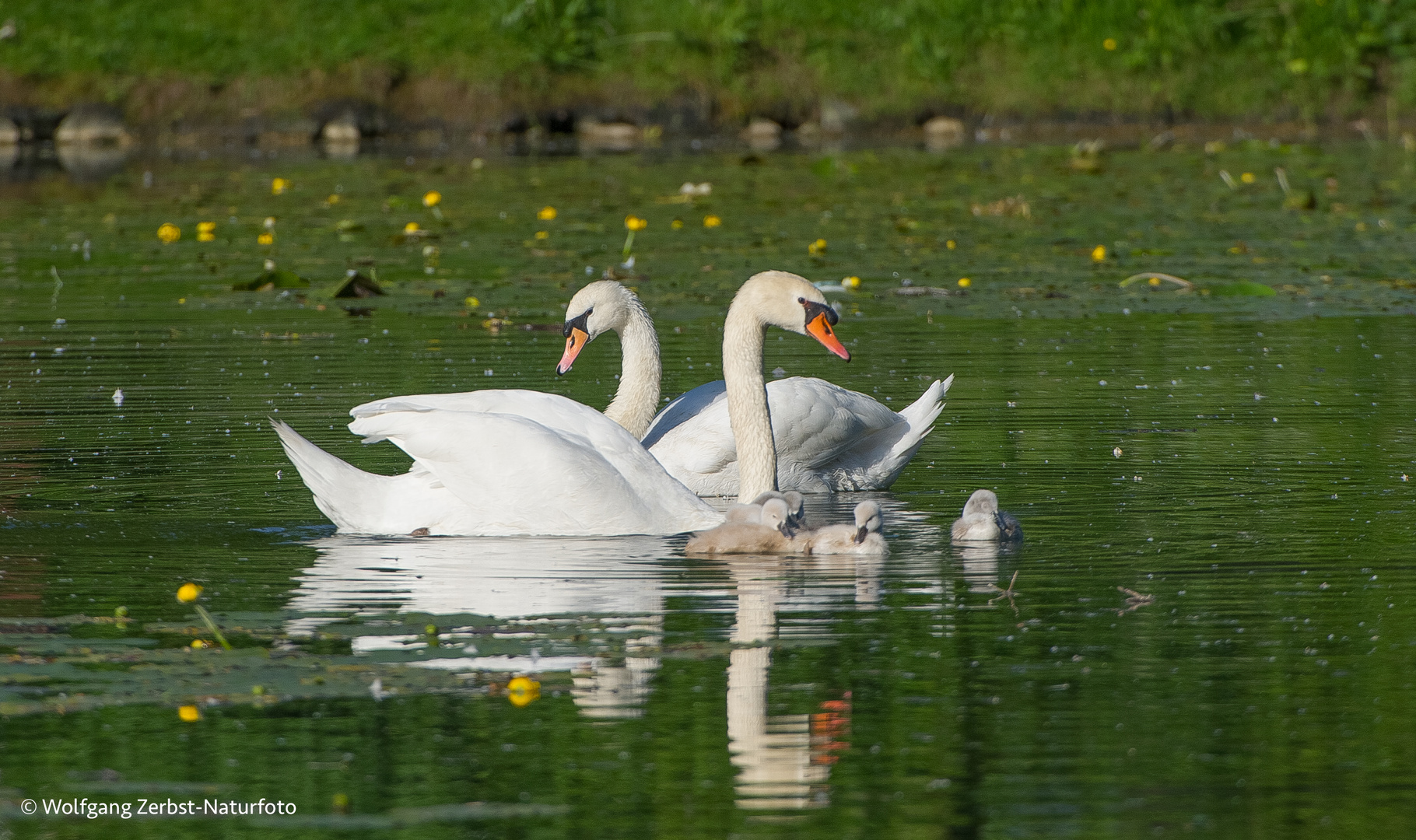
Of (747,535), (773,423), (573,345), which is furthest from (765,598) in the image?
(573,345)

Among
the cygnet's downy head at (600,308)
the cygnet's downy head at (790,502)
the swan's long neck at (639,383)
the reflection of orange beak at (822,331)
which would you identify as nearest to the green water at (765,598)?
the cygnet's downy head at (790,502)

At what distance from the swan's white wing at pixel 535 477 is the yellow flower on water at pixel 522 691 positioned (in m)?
2.05

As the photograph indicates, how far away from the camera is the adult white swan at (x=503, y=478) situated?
736 cm

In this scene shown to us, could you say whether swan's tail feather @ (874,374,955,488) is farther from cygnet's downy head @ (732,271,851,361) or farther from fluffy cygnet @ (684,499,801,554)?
fluffy cygnet @ (684,499,801,554)

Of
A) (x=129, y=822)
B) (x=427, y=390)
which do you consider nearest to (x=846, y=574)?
(x=129, y=822)

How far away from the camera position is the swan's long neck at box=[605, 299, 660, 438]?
30.3ft

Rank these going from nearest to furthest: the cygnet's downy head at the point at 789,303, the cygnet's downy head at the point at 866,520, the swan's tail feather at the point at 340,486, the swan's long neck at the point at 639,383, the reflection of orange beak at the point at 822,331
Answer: the cygnet's downy head at the point at 866,520 < the swan's tail feather at the point at 340,486 < the reflection of orange beak at the point at 822,331 < the cygnet's downy head at the point at 789,303 < the swan's long neck at the point at 639,383

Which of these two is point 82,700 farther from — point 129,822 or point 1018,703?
point 1018,703

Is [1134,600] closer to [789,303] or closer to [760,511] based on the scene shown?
[760,511]

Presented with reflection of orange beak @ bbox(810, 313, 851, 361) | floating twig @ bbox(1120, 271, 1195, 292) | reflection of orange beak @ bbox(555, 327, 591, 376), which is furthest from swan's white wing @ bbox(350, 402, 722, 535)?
floating twig @ bbox(1120, 271, 1195, 292)

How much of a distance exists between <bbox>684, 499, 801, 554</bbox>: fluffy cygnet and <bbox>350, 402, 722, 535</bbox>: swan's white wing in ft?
0.90

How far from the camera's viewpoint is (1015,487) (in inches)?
326

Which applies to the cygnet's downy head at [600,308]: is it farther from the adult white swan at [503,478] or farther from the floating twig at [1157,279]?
the floating twig at [1157,279]

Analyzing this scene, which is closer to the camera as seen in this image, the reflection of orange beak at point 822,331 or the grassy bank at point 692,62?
the reflection of orange beak at point 822,331
